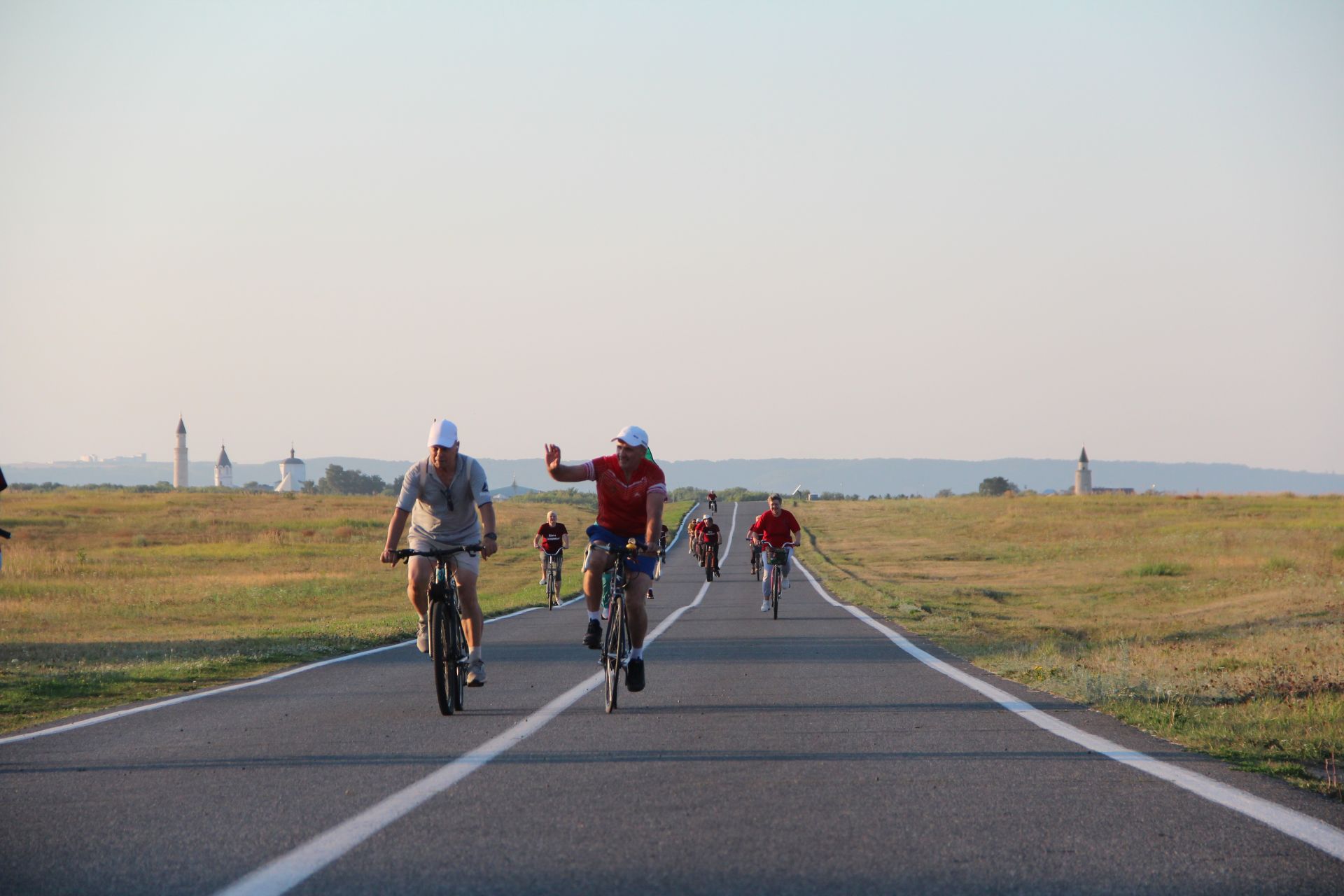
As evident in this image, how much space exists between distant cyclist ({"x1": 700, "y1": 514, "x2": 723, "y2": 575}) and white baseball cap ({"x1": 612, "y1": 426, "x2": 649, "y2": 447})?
23.2 metres

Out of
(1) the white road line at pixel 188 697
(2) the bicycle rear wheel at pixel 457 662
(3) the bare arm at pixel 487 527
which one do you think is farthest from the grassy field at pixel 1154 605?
(1) the white road line at pixel 188 697

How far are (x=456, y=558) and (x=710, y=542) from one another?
23694 mm

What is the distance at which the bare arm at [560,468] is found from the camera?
9.70m

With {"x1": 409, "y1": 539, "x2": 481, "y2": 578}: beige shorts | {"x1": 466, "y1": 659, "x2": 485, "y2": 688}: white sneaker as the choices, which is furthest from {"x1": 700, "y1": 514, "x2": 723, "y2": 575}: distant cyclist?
{"x1": 409, "y1": 539, "x2": 481, "y2": 578}: beige shorts

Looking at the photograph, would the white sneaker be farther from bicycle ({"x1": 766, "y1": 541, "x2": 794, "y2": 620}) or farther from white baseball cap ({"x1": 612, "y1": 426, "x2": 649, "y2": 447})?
bicycle ({"x1": 766, "y1": 541, "x2": 794, "y2": 620})

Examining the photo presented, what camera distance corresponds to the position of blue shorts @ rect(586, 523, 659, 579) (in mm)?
9852

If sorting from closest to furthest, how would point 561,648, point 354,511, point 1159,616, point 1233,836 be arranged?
point 1233,836 → point 561,648 → point 1159,616 → point 354,511

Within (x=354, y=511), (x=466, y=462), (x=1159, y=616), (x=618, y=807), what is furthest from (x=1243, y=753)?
(x=354, y=511)

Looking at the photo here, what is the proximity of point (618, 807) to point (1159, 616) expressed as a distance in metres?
25.5

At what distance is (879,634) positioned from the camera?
17.8 m

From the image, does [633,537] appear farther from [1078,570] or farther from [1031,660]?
[1078,570]

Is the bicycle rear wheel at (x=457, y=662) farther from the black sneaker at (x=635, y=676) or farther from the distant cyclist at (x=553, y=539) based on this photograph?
the distant cyclist at (x=553, y=539)

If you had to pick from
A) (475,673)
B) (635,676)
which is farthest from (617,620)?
(475,673)

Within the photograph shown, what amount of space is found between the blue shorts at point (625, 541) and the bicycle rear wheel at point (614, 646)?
0.84 ft
